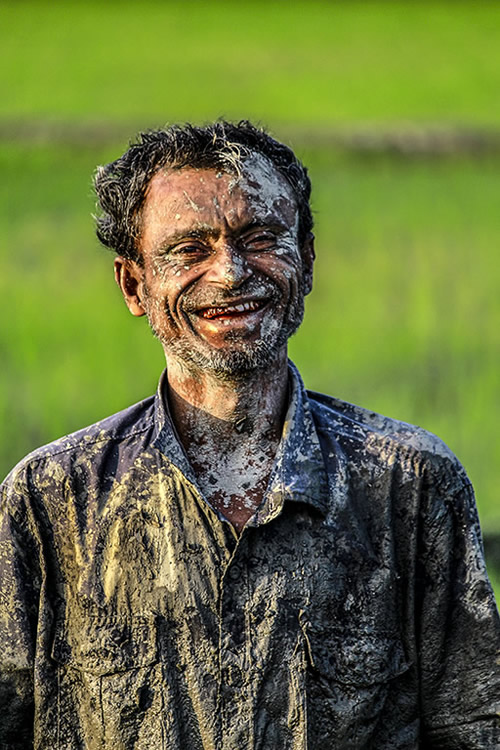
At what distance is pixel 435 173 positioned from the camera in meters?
12.7

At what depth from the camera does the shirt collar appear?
9.41 feet

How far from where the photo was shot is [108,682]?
2.84m

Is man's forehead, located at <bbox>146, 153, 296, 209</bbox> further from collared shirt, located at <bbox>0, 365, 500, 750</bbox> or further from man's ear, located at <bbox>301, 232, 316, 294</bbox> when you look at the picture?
collared shirt, located at <bbox>0, 365, 500, 750</bbox>

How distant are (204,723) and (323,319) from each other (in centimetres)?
747

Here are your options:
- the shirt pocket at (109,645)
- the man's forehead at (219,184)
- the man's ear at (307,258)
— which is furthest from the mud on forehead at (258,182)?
the shirt pocket at (109,645)

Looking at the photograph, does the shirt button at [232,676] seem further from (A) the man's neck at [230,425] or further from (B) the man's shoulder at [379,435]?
(B) the man's shoulder at [379,435]

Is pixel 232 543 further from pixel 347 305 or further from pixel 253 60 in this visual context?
pixel 253 60

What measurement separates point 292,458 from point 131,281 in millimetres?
523

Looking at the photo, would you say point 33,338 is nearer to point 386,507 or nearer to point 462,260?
point 462,260

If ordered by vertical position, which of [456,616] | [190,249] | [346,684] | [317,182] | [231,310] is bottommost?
[346,684]

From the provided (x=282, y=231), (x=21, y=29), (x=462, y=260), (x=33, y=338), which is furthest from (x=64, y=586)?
(x=21, y=29)

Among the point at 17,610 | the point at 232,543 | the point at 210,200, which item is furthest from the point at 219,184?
the point at 17,610

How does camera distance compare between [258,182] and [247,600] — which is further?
[258,182]

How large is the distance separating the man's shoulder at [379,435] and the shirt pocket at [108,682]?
0.55 metres
